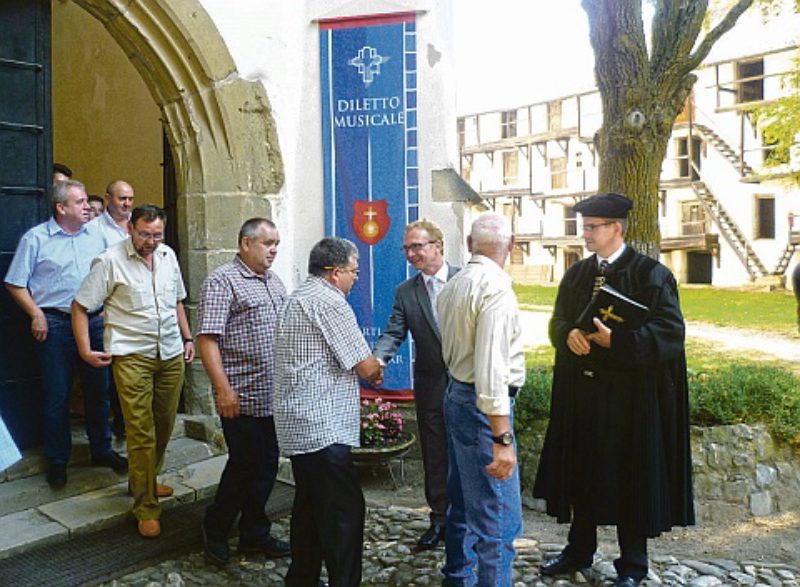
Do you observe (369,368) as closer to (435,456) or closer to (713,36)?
(435,456)

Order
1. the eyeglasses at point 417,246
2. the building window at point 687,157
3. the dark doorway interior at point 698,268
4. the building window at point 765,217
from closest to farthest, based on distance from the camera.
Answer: the eyeglasses at point 417,246
the building window at point 765,217
the building window at point 687,157
the dark doorway interior at point 698,268

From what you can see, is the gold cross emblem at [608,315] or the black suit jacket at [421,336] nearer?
the gold cross emblem at [608,315]

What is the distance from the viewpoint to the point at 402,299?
4320 mm

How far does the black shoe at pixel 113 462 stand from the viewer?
15.9 ft

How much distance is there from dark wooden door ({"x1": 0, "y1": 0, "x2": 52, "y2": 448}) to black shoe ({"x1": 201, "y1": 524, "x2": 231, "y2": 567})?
1712mm

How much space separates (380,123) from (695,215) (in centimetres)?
2676

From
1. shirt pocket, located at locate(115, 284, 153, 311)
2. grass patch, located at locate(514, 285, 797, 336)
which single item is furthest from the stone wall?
grass patch, located at locate(514, 285, 797, 336)

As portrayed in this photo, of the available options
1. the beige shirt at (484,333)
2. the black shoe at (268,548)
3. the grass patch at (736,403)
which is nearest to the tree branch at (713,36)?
the grass patch at (736,403)

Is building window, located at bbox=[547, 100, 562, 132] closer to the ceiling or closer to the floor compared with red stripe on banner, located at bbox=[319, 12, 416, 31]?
closer to the ceiling

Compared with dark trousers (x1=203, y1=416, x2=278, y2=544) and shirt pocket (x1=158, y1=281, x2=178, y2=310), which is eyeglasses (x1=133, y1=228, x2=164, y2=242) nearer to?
shirt pocket (x1=158, y1=281, x2=178, y2=310)

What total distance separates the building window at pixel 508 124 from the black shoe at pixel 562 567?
35.0 metres

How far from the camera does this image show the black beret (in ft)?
12.1

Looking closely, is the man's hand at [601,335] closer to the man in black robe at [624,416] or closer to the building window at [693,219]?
the man in black robe at [624,416]

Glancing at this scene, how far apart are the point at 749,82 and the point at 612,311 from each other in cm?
2704
